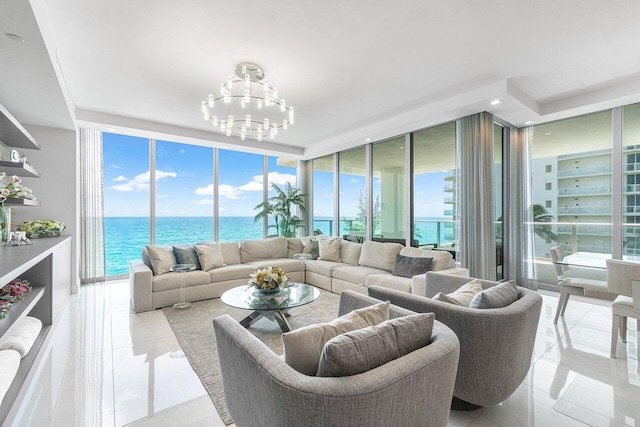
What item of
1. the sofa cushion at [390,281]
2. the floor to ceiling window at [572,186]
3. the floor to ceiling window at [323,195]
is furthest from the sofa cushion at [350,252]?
the floor to ceiling window at [572,186]

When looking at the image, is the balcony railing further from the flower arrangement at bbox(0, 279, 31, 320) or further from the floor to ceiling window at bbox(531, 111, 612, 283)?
the flower arrangement at bbox(0, 279, 31, 320)

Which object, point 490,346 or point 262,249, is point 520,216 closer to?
point 490,346

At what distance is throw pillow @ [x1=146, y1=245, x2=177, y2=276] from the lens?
405 cm

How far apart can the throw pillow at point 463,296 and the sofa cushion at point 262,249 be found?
12.9 ft

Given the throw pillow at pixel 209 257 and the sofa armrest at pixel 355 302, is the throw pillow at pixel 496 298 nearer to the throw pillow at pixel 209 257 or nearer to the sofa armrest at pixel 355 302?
the sofa armrest at pixel 355 302

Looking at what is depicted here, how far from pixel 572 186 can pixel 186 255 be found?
20.0 feet

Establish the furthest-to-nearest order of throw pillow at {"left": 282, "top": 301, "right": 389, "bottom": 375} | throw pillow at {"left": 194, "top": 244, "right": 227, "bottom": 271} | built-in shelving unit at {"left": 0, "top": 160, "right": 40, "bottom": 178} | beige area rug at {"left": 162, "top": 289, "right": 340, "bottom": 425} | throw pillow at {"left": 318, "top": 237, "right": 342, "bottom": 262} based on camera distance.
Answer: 1. throw pillow at {"left": 318, "top": 237, "right": 342, "bottom": 262}
2. throw pillow at {"left": 194, "top": 244, "right": 227, "bottom": 271}
3. built-in shelving unit at {"left": 0, "top": 160, "right": 40, "bottom": 178}
4. beige area rug at {"left": 162, "top": 289, "right": 340, "bottom": 425}
5. throw pillow at {"left": 282, "top": 301, "right": 389, "bottom": 375}

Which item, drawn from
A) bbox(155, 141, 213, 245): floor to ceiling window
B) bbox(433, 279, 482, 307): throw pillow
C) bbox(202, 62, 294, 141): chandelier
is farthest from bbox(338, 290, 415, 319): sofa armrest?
bbox(155, 141, 213, 245): floor to ceiling window

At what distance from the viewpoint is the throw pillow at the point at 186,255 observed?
435cm

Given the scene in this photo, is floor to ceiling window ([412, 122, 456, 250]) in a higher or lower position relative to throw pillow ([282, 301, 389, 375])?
higher

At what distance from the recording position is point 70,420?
5.84 ft

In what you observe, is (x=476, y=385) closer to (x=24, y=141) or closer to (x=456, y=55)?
(x=456, y=55)

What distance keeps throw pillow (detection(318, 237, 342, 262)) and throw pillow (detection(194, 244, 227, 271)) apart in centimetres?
182

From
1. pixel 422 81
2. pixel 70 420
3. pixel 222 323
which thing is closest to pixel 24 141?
pixel 70 420
